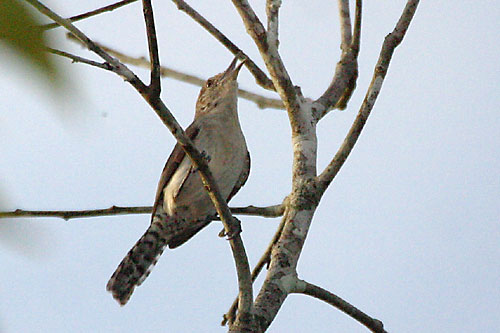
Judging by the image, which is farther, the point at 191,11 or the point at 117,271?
the point at 117,271

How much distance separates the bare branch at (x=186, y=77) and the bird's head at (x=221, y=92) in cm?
12

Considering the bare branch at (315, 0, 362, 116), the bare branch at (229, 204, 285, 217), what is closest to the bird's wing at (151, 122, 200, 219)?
the bare branch at (229, 204, 285, 217)

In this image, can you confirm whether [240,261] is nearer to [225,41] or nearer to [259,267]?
[259,267]

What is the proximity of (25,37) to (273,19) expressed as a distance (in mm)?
4443

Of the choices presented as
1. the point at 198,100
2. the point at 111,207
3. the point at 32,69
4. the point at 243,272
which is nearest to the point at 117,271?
the point at 111,207

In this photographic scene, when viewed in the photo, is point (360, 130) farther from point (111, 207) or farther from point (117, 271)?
point (117, 271)

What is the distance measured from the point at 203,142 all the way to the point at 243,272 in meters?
2.52

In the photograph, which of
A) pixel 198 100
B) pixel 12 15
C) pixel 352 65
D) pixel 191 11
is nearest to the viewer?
pixel 12 15

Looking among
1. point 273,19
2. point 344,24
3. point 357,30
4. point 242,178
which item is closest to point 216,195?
point 273,19

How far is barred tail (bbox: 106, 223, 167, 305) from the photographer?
5855 millimetres

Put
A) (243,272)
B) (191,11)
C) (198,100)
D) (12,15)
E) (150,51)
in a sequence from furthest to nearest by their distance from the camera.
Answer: (198,100) → (191,11) → (243,272) → (150,51) → (12,15)

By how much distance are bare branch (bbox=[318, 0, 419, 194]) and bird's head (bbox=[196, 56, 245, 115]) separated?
→ 78.7 inches

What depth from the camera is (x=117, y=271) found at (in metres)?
5.91

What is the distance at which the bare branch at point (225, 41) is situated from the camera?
16.4 ft
